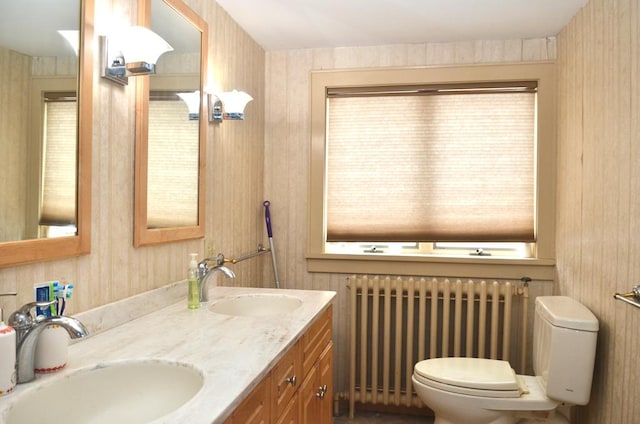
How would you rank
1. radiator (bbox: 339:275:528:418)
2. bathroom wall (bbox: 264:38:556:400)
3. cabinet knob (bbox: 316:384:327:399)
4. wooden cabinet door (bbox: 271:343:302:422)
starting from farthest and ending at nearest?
bathroom wall (bbox: 264:38:556:400)
radiator (bbox: 339:275:528:418)
cabinet knob (bbox: 316:384:327:399)
wooden cabinet door (bbox: 271:343:302:422)

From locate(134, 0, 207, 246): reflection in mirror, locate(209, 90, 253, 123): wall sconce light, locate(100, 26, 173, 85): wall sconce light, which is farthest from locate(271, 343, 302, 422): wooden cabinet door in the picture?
locate(209, 90, 253, 123): wall sconce light

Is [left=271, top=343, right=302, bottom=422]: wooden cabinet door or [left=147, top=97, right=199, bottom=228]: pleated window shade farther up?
[left=147, top=97, right=199, bottom=228]: pleated window shade

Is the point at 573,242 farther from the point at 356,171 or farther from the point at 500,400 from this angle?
the point at 356,171

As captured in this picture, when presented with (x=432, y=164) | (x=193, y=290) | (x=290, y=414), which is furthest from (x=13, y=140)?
(x=432, y=164)

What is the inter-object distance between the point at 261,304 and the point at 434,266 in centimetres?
120

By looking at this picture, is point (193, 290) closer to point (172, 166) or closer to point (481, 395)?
point (172, 166)

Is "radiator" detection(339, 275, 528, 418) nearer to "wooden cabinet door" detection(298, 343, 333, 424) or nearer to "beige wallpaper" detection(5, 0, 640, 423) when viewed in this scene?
"beige wallpaper" detection(5, 0, 640, 423)

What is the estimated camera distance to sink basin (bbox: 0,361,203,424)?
3.49 feet

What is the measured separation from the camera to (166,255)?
1.82m

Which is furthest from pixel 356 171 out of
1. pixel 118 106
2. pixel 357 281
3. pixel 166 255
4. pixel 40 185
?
pixel 40 185

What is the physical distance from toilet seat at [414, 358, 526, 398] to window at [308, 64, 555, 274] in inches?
26.6

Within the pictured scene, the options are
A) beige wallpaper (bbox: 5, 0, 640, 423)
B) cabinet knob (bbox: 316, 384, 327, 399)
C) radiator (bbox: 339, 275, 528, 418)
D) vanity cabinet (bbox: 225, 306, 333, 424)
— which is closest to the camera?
vanity cabinet (bbox: 225, 306, 333, 424)

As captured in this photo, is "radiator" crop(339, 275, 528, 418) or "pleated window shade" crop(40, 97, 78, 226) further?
"radiator" crop(339, 275, 528, 418)

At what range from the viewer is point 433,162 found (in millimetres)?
2838
